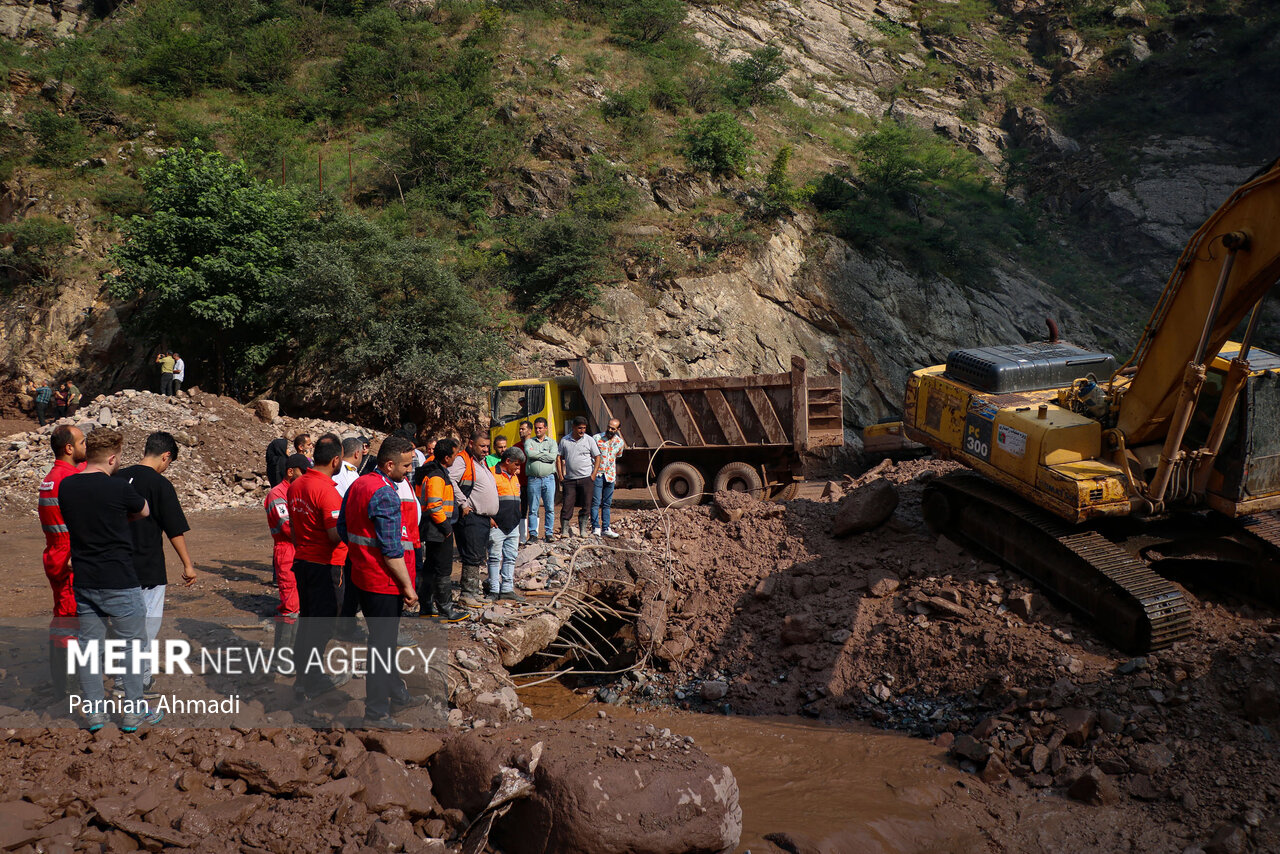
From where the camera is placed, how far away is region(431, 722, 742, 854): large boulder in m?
3.81

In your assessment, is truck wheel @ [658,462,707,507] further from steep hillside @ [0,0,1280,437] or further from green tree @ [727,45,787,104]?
A: green tree @ [727,45,787,104]

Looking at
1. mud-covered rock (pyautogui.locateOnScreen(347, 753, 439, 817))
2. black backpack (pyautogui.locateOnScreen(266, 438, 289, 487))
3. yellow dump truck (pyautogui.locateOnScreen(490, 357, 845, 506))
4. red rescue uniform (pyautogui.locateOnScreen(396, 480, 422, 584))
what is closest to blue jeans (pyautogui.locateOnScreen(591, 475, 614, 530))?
yellow dump truck (pyautogui.locateOnScreen(490, 357, 845, 506))

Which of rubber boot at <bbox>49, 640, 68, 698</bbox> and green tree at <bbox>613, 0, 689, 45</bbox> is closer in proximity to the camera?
rubber boot at <bbox>49, 640, 68, 698</bbox>

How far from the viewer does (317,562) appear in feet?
16.7

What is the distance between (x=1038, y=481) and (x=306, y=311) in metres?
15.3

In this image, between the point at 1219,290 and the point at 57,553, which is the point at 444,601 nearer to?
→ the point at 57,553

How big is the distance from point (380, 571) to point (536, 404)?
803 centimetres

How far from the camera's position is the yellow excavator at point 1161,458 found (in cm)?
634

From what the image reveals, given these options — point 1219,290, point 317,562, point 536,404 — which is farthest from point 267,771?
point 536,404

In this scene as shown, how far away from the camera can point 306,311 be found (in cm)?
1725

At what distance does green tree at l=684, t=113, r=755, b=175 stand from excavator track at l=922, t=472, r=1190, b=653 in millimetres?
16840

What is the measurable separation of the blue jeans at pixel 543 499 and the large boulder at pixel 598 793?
4570 mm

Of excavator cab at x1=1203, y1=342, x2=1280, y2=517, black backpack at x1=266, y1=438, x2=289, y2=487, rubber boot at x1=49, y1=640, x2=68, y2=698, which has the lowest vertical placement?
rubber boot at x1=49, y1=640, x2=68, y2=698

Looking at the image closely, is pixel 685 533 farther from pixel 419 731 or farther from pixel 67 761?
pixel 67 761
